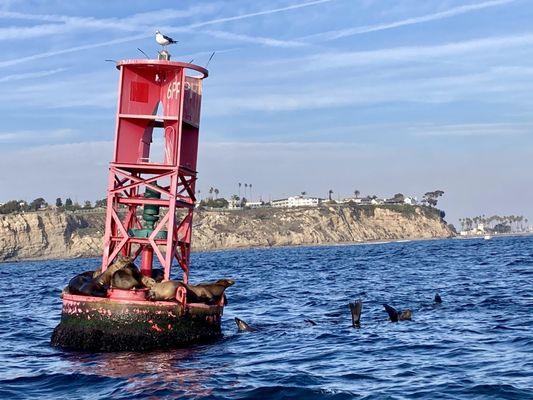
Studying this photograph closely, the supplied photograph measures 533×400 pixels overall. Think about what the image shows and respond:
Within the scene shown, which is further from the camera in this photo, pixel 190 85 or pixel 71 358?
pixel 190 85

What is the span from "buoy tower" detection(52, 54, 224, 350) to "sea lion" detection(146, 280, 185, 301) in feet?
0.61

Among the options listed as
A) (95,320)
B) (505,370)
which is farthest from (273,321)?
(505,370)

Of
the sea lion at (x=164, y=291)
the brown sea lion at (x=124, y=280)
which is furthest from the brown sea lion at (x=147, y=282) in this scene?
the sea lion at (x=164, y=291)

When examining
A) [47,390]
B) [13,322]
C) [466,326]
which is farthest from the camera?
[13,322]

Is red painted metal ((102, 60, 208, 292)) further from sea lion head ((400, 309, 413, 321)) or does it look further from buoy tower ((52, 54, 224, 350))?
sea lion head ((400, 309, 413, 321))

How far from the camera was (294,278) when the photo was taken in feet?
179

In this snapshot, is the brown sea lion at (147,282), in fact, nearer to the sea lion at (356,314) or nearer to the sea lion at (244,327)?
the sea lion at (244,327)

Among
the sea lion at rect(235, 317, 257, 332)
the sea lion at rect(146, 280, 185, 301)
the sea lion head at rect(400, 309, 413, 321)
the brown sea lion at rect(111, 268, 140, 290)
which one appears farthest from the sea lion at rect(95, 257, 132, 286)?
the sea lion head at rect(400, 309, 413, 321)

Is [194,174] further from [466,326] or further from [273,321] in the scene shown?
[466,326]

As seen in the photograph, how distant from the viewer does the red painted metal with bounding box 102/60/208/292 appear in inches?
984

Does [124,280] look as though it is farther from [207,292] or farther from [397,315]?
[397,315]

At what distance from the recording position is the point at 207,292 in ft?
79.5

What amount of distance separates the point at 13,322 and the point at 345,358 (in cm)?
1582

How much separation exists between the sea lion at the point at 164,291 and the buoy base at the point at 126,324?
29 centimetres
